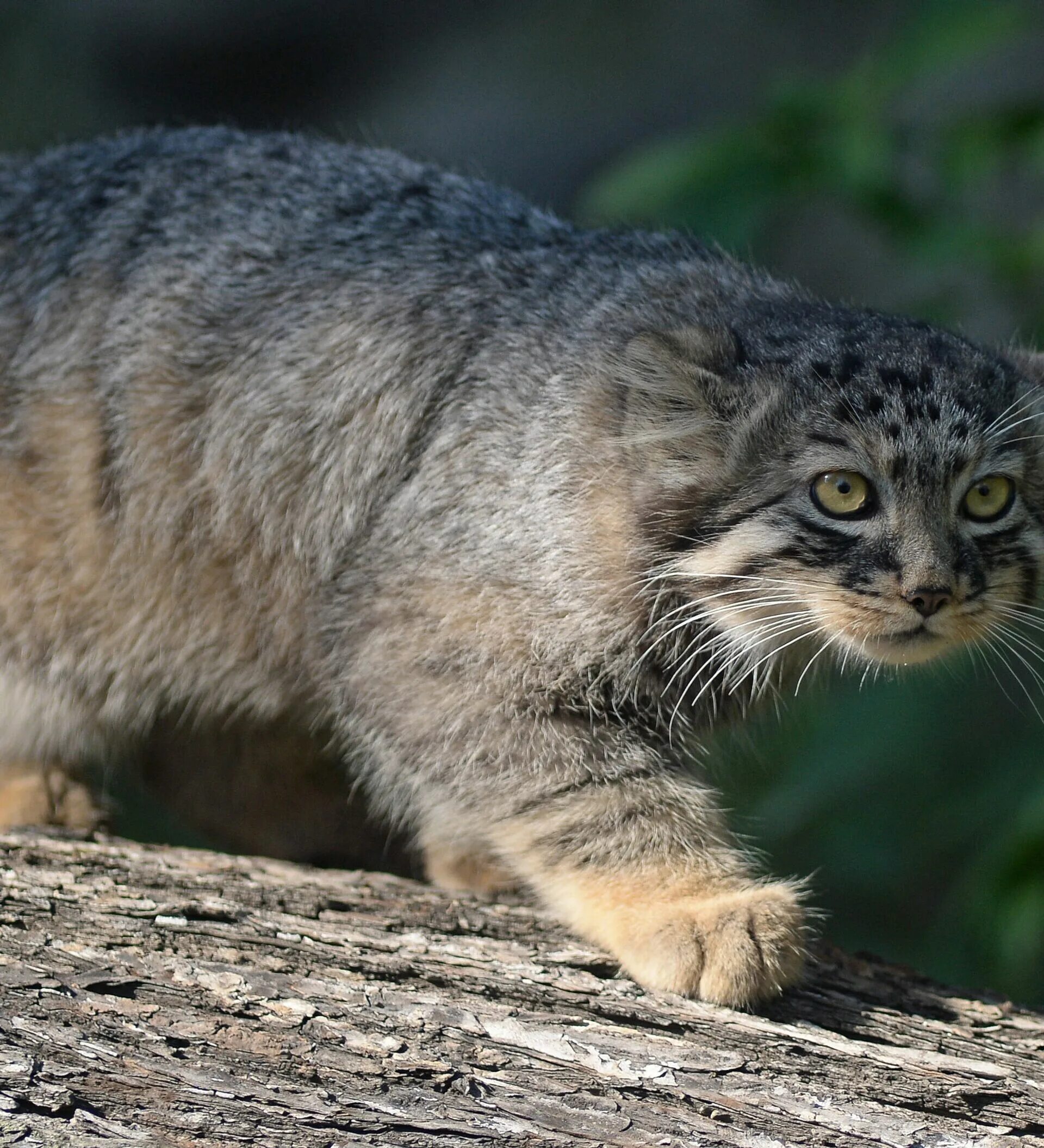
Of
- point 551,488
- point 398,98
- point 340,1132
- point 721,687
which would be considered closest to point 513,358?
point 551,488

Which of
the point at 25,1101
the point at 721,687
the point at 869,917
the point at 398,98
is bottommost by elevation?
the point at 869,917

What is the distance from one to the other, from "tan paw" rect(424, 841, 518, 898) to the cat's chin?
1.31 m

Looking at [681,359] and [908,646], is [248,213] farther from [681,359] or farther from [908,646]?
[908,646]

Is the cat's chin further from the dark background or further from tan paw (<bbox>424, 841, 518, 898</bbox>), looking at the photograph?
tan paw (<bbox>424, 841, 518, 898</bbox>)

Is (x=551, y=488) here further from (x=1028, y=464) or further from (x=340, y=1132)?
(x=340, y=1132)

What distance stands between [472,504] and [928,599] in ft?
4.22

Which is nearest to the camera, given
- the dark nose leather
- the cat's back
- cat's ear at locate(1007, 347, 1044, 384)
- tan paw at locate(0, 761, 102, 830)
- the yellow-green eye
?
the dark nose leather

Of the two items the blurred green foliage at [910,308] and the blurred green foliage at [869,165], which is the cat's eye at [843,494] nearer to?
the blurred green foliage at [910,308]

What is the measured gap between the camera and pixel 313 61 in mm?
11898

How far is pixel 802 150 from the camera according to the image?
491cm

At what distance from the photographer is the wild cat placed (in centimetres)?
354

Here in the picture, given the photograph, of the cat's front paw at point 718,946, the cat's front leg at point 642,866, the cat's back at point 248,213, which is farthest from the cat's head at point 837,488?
the cat's back at point 248,213

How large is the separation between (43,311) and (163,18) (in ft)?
26.7

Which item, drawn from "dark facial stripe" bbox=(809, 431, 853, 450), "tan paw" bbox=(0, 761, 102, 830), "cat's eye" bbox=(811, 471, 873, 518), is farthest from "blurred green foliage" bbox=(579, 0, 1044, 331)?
"tan paw" bbox=(0, 761, 102, 830)
